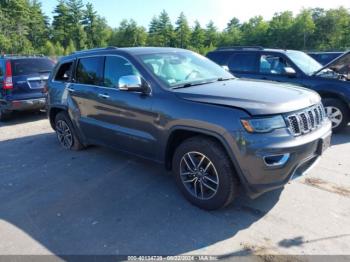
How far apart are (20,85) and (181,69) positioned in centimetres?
597

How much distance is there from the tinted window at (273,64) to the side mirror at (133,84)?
171 inches

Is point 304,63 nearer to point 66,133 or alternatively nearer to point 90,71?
point 90,71

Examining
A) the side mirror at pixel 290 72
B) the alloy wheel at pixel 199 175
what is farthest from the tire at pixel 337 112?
the alloy wheel at pixel 199 175

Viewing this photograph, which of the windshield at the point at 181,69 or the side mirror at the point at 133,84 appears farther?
the windshield at the point at 181,69

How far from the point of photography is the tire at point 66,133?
5.80m

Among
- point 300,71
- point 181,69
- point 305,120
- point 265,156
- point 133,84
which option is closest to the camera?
point 265,156

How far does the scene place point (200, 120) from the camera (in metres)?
3.34

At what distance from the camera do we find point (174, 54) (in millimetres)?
4625

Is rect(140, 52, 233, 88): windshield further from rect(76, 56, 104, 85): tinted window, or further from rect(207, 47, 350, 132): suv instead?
rect(207, 47, 350, 132): suv

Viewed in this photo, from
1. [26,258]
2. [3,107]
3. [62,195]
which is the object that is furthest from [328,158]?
[3,107]

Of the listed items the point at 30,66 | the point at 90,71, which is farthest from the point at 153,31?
the point at 90,71

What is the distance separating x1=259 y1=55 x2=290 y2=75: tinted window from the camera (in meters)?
7.25

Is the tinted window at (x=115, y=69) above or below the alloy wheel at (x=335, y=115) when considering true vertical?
above

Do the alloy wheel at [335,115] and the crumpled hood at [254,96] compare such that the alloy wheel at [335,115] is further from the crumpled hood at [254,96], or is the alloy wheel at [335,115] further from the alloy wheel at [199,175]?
the alloy wheel at [199,175]
